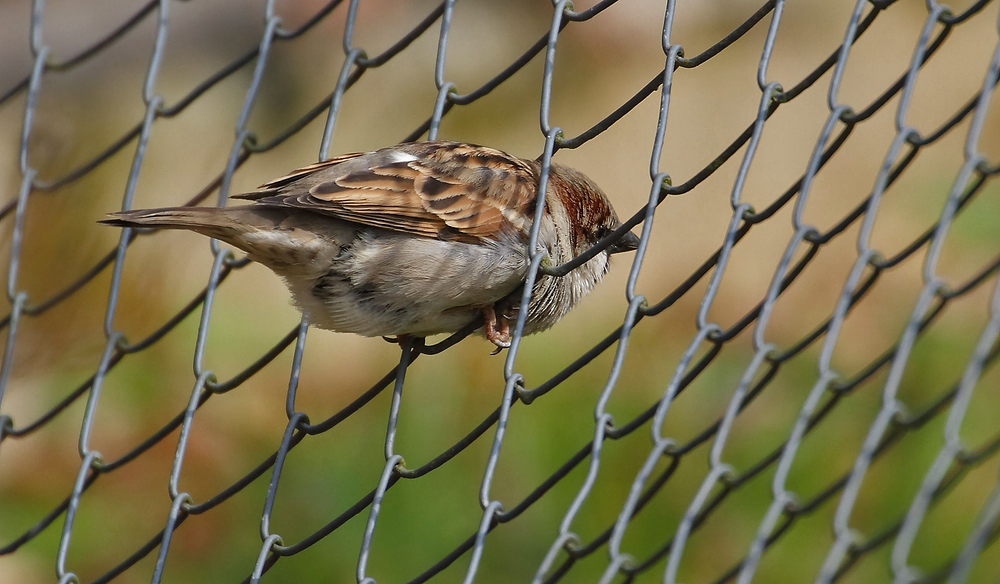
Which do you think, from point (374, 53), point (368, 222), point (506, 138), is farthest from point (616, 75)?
point (368, 222)

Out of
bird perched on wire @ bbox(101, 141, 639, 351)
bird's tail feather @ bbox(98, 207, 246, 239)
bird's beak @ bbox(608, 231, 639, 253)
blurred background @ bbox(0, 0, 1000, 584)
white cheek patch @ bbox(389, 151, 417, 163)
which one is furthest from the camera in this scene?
blurred background @ bbox(0, 0, 1000, 584)

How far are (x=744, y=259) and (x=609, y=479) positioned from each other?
202 cm

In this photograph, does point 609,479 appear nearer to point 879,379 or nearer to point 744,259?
point 879,379

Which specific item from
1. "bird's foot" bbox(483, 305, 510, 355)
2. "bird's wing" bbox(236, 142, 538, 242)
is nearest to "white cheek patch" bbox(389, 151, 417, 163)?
"bird's wing" bbox(236, 142, 538, 242)

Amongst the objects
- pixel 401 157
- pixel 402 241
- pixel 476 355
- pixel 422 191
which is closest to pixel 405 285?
pixel 402 241

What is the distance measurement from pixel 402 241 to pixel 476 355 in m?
1.29

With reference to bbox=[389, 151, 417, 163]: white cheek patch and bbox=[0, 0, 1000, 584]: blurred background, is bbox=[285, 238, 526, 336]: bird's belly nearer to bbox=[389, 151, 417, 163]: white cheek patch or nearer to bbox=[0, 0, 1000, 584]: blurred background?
bbox=[389, 151, 417, 163]: white cheek patch

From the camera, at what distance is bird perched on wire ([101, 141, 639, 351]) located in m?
2.07

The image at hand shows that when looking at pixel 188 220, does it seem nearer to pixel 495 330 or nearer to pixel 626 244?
pixel 495 330

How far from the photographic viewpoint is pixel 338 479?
10.3ft

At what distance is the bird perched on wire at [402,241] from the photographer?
2.07 meters

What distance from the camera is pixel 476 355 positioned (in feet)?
11.0

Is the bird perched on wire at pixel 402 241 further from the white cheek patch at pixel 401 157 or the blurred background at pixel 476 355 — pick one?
the blurred background at pixel 476 355

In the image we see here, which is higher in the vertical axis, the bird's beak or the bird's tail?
the bird's beak
